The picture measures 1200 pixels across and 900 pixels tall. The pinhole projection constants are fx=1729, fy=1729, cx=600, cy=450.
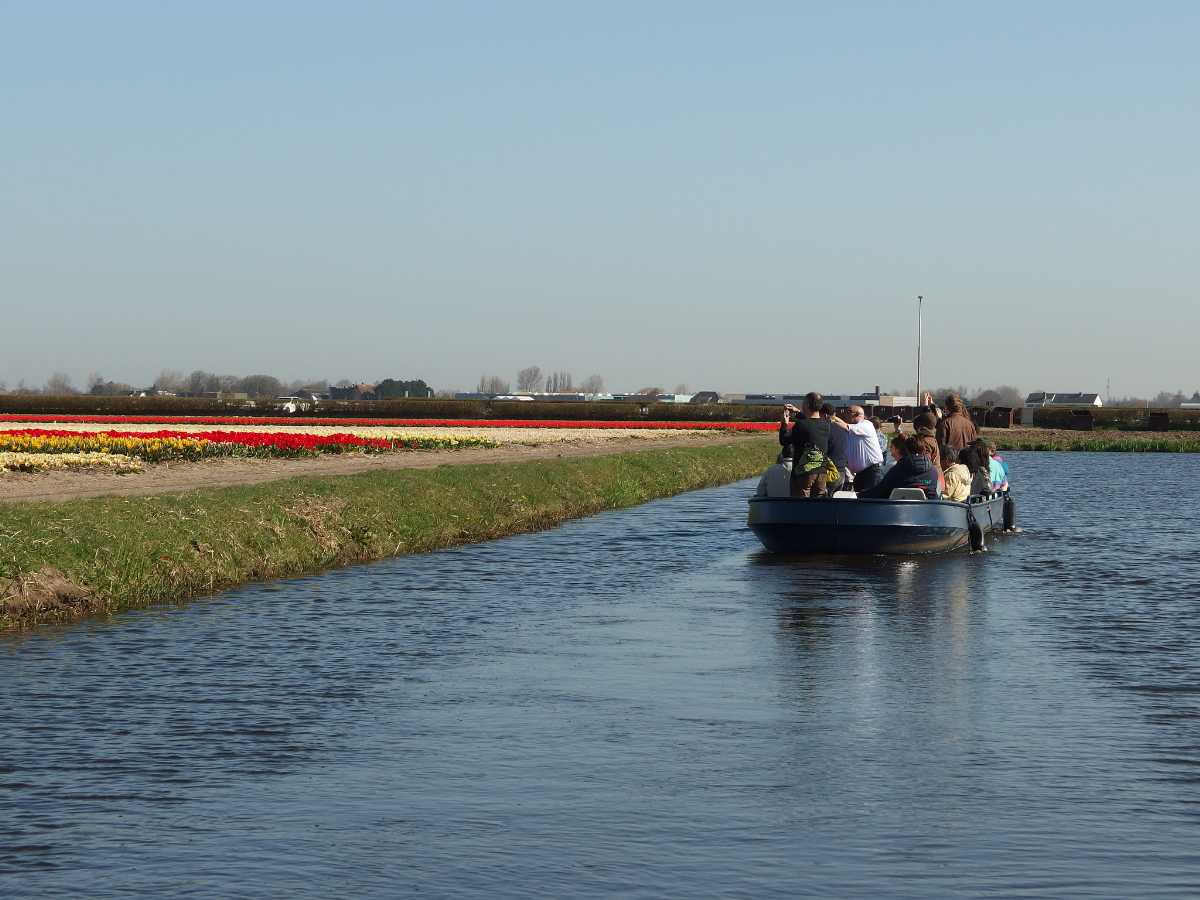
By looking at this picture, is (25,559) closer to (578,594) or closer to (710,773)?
(578,594)

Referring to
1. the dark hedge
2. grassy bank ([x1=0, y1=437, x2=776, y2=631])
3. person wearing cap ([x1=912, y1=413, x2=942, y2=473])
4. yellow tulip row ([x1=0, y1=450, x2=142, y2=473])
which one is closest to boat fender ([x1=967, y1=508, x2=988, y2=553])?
person wearing cap ([x1=912, y1=413, x2=942, y2=473])

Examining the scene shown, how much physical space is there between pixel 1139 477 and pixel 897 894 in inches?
2279

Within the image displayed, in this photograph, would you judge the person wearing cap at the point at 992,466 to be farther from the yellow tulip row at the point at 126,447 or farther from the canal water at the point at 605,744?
the yellow tulip row at the point at 126,447

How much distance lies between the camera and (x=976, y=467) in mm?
31547

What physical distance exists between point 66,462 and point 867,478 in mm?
22027

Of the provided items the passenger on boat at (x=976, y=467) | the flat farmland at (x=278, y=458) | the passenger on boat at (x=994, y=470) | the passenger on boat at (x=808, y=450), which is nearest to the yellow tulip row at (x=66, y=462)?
the flat farmland at (x=278, y=458)

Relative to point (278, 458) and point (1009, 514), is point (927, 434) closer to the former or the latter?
point (1009, 514)

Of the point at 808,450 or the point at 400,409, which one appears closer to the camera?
the point at 808,450

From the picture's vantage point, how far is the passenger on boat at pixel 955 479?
1128 inches

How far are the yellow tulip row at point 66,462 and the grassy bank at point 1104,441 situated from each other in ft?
210

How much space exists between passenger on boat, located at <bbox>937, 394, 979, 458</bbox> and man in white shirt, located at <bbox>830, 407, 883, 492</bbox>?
2.97 metres

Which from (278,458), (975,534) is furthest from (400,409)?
(975,534)

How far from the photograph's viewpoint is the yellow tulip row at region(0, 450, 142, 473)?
39.8m

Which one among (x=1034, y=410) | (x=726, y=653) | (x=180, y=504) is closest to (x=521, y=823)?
(x=726, y=653)
